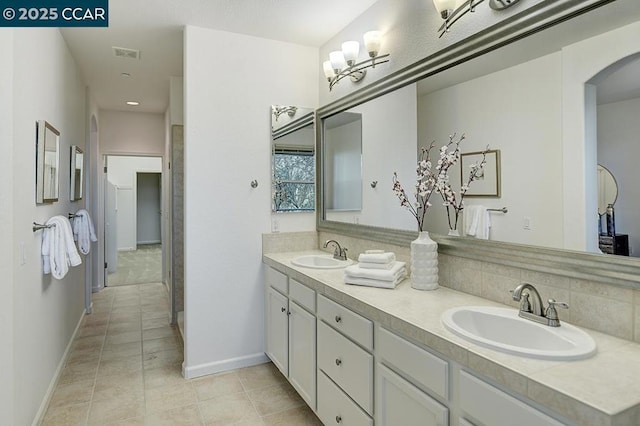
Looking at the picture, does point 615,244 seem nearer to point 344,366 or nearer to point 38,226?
point 344,366

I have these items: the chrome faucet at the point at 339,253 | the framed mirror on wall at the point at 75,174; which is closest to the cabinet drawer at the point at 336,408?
the chrome faucet at the point at 339,253

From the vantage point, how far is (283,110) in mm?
3176

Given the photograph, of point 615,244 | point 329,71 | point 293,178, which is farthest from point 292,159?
point 615,244

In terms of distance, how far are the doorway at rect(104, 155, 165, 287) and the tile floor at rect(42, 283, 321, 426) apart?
7.62 ft

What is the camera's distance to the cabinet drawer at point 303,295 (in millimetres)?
2250

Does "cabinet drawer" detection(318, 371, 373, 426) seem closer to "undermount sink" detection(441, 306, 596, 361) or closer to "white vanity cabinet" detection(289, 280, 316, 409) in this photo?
"white vanity cabinet" detection(289, 280, 316, 409)

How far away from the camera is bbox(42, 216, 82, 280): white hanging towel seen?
2.40m

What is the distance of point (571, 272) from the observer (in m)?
1.42

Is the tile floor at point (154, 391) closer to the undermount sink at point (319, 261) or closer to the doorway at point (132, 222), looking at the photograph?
the undermount sink at point (319, 261)

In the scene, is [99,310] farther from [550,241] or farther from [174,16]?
[550,241]

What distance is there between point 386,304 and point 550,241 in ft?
2.35

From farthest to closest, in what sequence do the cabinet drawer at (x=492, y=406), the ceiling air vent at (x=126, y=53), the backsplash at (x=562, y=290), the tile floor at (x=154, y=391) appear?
the ceiling air vent at (x=126, y=53)
the tile floor at (x=154, y=391)
the backsplash at (x=562, y=290)
the cabinet drawer at (x=492, y=406)

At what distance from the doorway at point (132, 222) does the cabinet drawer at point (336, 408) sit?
4.21 metres

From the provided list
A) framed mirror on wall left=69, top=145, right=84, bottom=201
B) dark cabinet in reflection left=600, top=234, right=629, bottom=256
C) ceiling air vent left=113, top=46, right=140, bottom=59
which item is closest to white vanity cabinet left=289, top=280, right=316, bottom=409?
dark cabinet in reflection left=600, top=234, right=629, bottom=256
